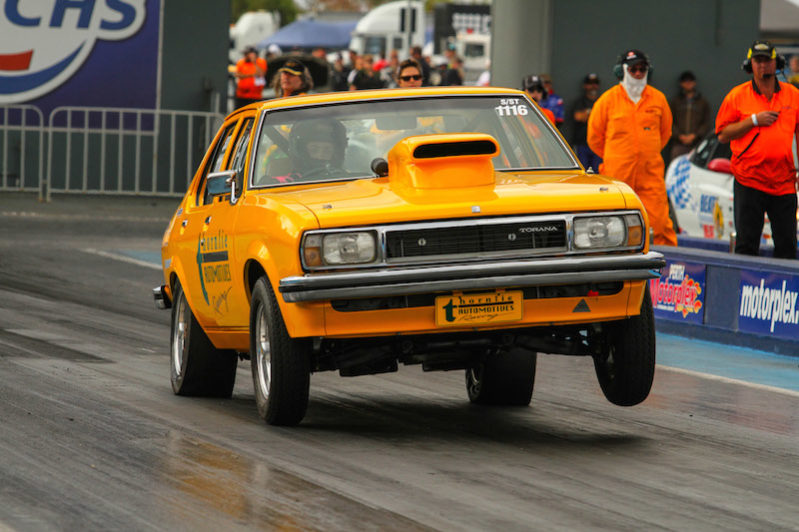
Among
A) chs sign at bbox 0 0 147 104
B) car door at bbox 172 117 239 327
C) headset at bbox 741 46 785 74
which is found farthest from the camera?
chs sign at bbox 0 0 147 104

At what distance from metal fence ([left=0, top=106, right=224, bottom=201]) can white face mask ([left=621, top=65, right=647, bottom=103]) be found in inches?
415

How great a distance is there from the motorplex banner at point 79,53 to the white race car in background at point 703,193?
984 centimetres

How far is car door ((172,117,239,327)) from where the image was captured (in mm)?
9055

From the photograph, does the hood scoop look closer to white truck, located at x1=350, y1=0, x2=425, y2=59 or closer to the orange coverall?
the orange coverall

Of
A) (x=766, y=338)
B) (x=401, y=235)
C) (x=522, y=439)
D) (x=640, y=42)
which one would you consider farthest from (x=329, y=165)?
(x=640, y=42)

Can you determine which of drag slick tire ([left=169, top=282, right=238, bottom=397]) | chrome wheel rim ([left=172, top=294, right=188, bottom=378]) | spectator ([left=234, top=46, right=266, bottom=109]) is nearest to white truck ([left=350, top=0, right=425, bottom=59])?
spectator ([left=234, top=46, right=266, bottom=109])

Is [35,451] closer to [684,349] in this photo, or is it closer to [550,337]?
[550,337]

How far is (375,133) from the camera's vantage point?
8.61 m

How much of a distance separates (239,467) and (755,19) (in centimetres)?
1831

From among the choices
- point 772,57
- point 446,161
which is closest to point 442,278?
point 446,161

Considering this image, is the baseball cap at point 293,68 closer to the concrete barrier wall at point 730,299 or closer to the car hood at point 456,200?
the concrete barrier wall at point 730,299

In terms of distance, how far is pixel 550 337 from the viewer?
7922 mm

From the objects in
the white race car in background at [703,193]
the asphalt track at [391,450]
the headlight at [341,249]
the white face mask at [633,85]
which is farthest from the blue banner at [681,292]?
the headlight at [341,249]

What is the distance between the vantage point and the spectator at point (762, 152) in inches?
502
